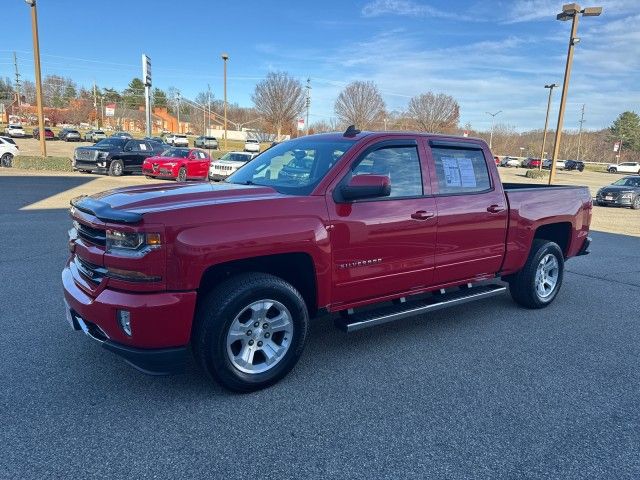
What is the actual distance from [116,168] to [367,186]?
65.9 ft

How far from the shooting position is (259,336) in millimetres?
3430

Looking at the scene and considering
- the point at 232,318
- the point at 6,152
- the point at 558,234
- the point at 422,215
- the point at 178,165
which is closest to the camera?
the point at 232,318

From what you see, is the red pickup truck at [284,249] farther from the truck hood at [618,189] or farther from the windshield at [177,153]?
the truck hood at [618,189]

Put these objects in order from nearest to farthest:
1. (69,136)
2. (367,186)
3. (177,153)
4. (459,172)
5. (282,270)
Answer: (367,186) → (282,270) → (459,172) → (177,153) → (69,136)

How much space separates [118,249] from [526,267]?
4.42 meters

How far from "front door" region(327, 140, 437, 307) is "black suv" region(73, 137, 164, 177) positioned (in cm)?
1930

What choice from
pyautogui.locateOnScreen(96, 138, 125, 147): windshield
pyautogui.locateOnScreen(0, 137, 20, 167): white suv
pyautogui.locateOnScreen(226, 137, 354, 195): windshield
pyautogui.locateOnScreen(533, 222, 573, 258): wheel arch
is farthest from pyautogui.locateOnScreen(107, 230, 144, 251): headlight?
pyautogui.locateOnScreen(0, 137, 20, 167): white suv

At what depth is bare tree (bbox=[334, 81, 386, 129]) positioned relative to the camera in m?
69.3

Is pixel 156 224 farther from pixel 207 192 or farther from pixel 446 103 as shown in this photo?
pixel 446 103

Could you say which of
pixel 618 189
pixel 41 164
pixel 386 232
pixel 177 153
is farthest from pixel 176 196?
pixel 618 189

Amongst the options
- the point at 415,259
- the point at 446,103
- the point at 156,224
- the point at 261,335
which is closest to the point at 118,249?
the point at 156,224

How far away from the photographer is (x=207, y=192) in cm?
357

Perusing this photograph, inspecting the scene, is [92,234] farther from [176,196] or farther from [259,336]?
[259,336]

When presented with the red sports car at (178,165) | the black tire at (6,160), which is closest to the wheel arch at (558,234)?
the red sports car at (178,165)
